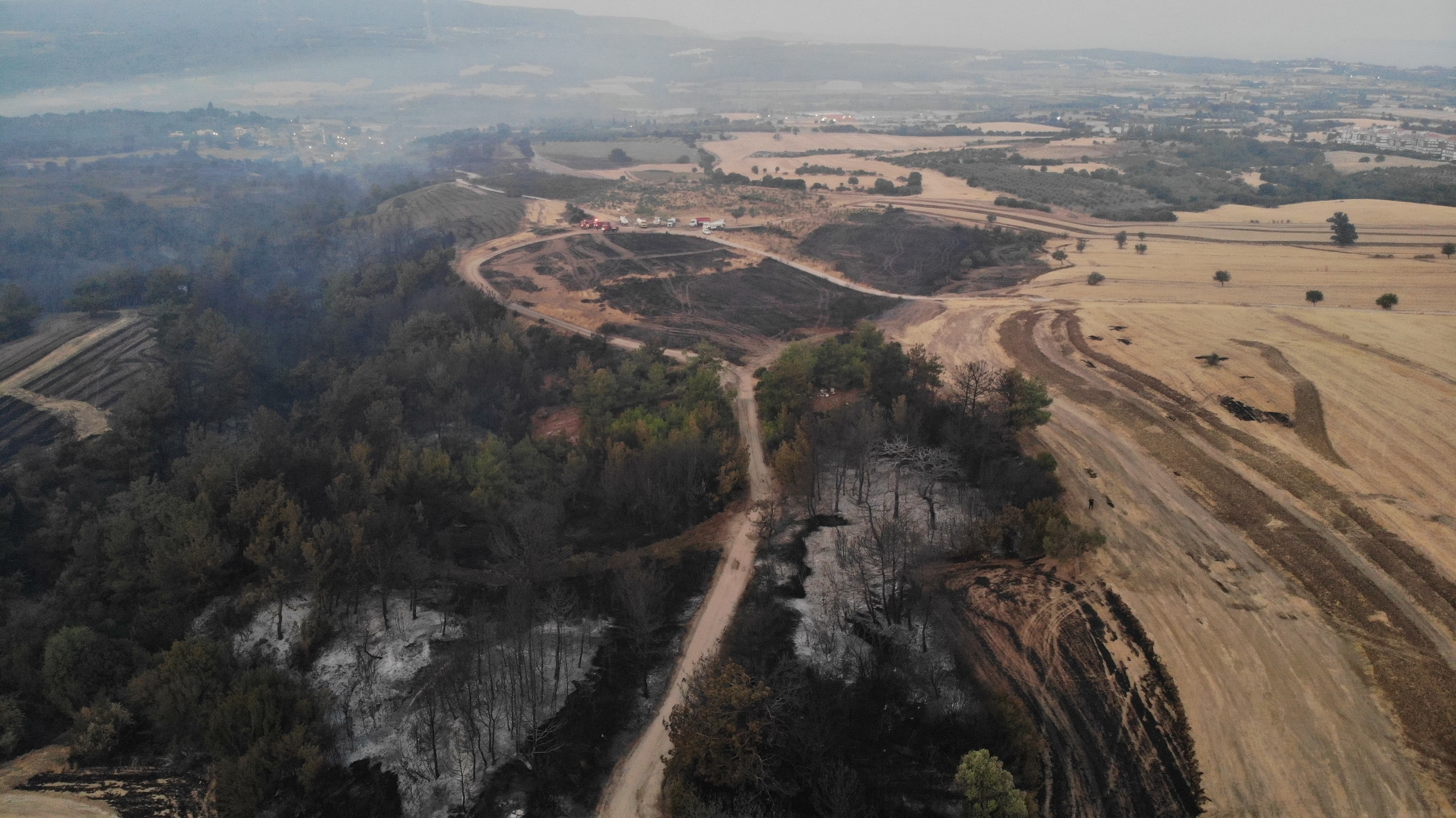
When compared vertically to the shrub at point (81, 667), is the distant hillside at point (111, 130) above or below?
above

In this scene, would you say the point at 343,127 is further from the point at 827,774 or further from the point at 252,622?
the point at 827,774

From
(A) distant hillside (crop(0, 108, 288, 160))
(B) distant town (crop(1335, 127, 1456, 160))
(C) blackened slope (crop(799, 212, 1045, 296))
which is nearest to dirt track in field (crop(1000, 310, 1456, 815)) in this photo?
(C) blackened slope (crop(799, 212, 1045, 296))

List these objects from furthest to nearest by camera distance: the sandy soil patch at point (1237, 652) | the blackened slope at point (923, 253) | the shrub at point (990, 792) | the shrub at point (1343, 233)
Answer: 1. the blackened slope at point (923, 253)
2. the shrub at point (1343, 233)
3. the sandy soil patch at point (1237, 652)
4. the shrub at point (990, 792)

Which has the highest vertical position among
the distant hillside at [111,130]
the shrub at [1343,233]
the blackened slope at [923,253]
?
the distant hillside at [111,130]

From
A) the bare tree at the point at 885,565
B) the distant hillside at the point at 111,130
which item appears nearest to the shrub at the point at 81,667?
the bare tree at the point at 885,565

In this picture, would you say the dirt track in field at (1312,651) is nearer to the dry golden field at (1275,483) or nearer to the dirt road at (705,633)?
the dry golden field at (1275,483)

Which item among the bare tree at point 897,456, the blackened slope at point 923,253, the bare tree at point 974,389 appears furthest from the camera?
the blackened slope at point 923,253

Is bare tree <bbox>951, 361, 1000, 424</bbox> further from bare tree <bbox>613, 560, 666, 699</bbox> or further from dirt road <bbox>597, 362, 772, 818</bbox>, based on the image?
bare tree <bbox>613, 560, 666, 699</bbox>

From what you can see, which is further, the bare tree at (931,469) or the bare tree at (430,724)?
the bare tree at (931,469)

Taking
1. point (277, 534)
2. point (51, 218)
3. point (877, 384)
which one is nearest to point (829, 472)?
point (877, 384)

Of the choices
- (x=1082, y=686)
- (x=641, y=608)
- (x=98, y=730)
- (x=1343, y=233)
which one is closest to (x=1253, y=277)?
(x=1343, y=233)
